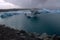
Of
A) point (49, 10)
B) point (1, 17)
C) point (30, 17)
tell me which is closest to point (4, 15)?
point (1, 17)

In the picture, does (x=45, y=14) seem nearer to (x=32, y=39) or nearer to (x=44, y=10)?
(x=44, y=10)

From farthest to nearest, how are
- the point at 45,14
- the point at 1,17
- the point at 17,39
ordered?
the point at 45,14, the point at 1,17, the point at 17,39

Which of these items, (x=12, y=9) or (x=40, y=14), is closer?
(x=40, y=14)

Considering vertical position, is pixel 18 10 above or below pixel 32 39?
above

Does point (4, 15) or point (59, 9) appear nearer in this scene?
point (4, 15)

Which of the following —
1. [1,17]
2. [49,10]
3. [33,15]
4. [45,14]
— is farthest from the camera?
[49,10]

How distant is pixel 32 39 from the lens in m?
3.94

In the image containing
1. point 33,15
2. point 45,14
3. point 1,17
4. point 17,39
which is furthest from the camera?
point 45,14

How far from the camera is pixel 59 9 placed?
16703mm

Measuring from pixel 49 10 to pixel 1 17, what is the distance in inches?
244

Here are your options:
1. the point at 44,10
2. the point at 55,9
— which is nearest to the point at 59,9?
the point at 55,9

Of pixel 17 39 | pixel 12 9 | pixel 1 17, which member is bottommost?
pixel 17 39

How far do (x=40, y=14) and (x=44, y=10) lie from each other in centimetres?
62

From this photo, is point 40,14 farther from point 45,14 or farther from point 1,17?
point 1,17
